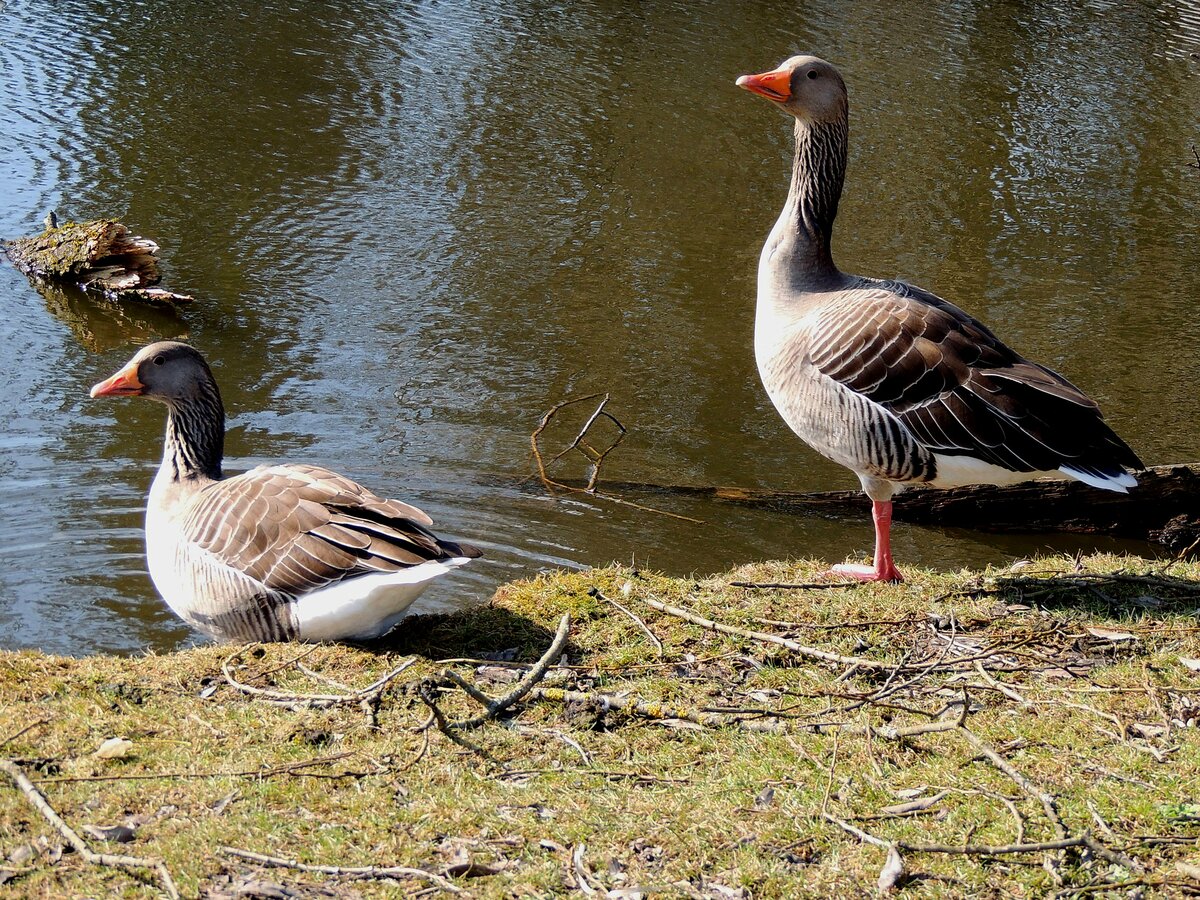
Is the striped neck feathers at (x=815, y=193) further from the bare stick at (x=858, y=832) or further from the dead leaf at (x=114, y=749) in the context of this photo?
the dead leaf at (x=114, y=749)

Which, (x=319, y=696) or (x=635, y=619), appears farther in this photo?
(x=635, y=619)

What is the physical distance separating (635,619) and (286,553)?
1608mm

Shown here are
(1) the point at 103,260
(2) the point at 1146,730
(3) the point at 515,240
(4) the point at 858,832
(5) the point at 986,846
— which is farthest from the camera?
(3) the point at 515,240

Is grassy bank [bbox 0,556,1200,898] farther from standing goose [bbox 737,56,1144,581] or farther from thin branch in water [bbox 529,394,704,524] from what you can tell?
thin branch in water [bbox 529,394,704,524]

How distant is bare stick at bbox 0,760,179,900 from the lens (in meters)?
3.56

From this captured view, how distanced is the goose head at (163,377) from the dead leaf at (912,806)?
4.01m

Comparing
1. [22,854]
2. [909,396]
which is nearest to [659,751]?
[22,854]

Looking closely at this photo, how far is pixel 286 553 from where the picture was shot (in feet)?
18.0

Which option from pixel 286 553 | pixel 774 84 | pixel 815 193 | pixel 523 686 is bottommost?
pixel 523 686

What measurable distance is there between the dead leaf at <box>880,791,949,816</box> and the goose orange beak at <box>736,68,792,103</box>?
4.21m

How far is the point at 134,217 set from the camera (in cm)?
1273

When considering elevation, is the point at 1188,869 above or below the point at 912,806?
above

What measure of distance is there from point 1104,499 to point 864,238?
665 cm

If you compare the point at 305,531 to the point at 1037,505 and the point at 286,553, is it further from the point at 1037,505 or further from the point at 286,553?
the point at 1037,505
